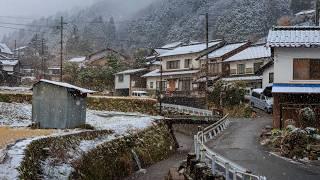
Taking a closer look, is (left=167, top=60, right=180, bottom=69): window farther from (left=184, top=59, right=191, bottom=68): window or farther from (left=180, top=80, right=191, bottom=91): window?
(left=180, top=80, right=191, bottom=91): window

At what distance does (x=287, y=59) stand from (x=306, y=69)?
1.34 meters

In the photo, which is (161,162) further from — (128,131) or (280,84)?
(280,84)

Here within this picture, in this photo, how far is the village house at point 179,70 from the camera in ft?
208

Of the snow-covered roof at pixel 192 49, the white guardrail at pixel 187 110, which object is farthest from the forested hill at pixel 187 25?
the white guardrail at pixel 187 110

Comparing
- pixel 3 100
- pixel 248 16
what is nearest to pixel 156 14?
pixel 248 16

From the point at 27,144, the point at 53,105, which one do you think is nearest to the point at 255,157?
the point at 27,144

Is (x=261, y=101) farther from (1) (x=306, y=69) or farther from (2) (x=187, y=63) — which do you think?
(2) (x=187, y=63)

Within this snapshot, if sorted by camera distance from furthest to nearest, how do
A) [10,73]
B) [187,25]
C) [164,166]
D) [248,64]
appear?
[187,25] → [10,73] → [248,64] → [164,166]

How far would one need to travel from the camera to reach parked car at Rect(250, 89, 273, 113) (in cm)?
4419

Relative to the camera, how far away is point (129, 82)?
7138cm

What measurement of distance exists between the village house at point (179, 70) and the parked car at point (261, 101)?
1369 centimetres

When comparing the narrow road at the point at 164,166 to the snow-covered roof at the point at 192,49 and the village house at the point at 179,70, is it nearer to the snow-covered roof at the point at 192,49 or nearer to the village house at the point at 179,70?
the village house at the point at 179,70

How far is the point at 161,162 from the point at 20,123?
10220 mm

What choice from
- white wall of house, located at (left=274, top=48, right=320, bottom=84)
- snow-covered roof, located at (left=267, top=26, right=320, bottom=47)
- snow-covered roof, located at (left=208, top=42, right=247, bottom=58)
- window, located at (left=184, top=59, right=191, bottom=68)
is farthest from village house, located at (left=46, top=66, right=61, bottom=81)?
white wall of house, located at (left=274, top=48, right=320, bottom=84)
